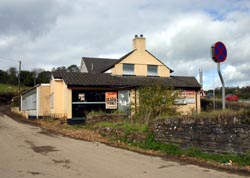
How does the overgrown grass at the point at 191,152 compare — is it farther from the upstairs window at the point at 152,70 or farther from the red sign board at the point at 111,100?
the upstairs window at the point at 152,70

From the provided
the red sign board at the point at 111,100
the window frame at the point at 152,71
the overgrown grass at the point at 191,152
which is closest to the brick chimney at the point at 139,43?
the window frame at the point at 152,71

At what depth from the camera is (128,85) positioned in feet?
103

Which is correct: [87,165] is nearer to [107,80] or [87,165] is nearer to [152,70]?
[107,80]

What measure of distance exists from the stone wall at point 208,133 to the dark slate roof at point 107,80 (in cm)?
1530

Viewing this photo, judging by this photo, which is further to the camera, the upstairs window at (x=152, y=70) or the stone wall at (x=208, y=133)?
the upstairs window at (x=152, y=70)

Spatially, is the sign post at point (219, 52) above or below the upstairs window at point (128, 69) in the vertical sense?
below

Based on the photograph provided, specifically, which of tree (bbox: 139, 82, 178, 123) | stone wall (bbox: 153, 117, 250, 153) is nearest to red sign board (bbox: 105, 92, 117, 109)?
tree (bbox: 139, 82, 178, 123)

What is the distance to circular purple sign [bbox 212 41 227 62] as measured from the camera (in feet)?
37.6

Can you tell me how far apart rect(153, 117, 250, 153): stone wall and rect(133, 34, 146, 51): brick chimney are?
24.4 m

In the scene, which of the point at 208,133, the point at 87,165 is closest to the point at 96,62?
the point at 208,133

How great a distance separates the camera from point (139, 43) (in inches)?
1471

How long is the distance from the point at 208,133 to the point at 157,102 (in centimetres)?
739

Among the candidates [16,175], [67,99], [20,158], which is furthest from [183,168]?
[67,99]

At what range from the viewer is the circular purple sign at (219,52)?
11.5 metres
